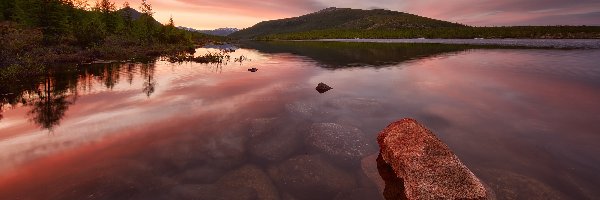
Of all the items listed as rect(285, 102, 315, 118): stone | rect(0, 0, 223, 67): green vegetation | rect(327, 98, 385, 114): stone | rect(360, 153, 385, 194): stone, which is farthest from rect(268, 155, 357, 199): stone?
rect(0, 0, 223, 67): green vegetation

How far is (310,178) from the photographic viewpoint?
11984mm

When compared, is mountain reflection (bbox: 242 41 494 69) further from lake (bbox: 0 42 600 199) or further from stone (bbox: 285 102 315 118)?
stone (bbox: 285 102 315 118)

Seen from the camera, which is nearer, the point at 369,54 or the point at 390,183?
the point at 390,183

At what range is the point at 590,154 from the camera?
568 inches

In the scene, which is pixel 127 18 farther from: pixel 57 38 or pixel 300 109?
pixel 300 109

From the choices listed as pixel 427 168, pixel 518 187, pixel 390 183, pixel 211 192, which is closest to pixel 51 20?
pixel 211 192

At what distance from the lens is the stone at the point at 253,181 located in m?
10.8

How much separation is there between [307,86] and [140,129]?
18.0 meters

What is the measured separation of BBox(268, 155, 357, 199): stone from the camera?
1104 centimetres

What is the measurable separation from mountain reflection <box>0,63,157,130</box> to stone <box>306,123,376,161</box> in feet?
47.4

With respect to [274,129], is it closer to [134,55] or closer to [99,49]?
[99,49]

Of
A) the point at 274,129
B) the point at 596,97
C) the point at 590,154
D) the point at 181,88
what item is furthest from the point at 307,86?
the point at 596,97

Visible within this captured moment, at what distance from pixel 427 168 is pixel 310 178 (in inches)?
169

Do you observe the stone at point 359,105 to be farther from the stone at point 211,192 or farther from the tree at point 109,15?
the tree at point 109,15
